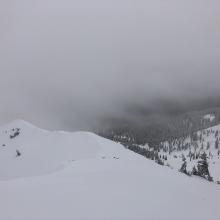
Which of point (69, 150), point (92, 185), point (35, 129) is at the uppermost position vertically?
point (35, 129)

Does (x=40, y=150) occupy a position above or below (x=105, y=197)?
above

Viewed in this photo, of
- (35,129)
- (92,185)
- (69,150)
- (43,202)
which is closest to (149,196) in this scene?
(92,185)

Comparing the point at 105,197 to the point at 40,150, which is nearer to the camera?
the point at 105,197

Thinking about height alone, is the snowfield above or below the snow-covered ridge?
below

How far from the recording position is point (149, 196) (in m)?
28.0

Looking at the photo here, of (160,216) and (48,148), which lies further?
(48,148)

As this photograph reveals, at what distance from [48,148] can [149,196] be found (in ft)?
274

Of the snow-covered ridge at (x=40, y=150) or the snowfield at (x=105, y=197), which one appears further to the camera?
the snow-covered ridge at (x=40, y=150)

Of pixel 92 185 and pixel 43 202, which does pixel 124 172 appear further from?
pixel 43 202

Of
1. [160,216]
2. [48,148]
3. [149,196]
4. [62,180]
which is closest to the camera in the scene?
[160,216]

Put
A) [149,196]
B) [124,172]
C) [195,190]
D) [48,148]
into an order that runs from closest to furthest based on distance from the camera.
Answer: [149,196] → [195,190] → [124,172] → [48,148]

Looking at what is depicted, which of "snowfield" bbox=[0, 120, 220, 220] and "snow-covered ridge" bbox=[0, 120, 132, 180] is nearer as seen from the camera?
"snowfield" bbox=[0, 120, 220, 220]

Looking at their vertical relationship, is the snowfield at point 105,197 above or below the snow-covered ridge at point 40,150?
below

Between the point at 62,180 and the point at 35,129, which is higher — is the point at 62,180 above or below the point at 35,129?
below
